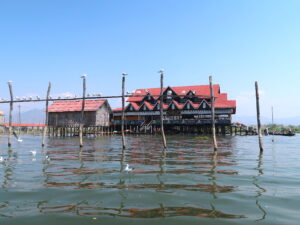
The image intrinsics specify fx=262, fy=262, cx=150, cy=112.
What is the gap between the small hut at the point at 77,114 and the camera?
55.0 m

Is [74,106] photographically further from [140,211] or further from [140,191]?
[140,211]

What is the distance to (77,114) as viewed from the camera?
2207 inches

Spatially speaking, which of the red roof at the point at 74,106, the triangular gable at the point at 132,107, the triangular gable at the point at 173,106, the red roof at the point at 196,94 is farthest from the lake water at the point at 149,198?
the triangular gable at the point at 132,107

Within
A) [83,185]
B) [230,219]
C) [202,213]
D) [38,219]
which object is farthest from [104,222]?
[83,185]

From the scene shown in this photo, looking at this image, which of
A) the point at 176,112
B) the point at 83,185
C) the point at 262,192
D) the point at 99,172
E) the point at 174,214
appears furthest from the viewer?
the point at 176,112

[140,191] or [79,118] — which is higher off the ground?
[79,118]

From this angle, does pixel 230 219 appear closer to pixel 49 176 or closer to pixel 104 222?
pixel 104 222

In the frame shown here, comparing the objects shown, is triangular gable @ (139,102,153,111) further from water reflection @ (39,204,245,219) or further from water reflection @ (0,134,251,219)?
water reflection @ (39,204,245,219)

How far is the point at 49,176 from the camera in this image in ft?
31.9

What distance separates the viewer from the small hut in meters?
55.0

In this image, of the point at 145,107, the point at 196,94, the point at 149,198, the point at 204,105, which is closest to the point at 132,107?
the point at 145,107

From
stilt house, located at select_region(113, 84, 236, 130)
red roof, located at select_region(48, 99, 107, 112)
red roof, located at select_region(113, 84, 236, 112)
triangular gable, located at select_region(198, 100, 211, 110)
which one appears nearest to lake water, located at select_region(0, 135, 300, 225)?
stilt house, located at select_region(113, 84, 236, 130)

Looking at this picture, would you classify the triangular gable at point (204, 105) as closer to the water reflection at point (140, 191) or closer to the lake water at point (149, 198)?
the water reflection at point (140, 191)

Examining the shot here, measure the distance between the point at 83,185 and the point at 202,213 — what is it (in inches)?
162
